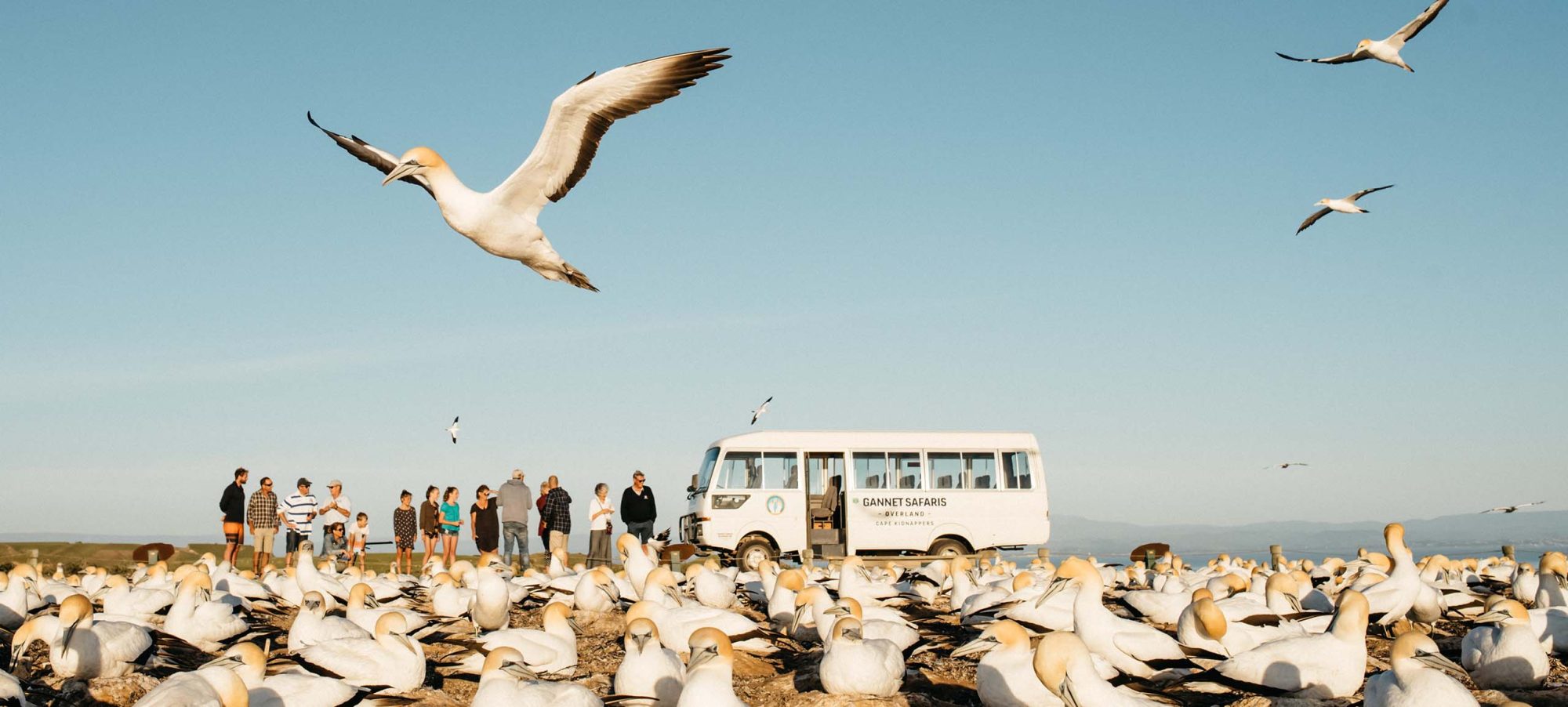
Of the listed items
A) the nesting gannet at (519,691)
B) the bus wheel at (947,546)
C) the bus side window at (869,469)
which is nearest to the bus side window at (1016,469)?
the bus wheel at (947,546)

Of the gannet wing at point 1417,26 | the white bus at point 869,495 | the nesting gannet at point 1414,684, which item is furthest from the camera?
the white bus at point 869,495

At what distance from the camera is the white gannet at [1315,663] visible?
764 cm

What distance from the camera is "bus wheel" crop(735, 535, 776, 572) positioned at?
21953mm

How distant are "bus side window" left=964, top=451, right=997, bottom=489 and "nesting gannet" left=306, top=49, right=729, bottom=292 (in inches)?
548

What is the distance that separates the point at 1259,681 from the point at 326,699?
543cm

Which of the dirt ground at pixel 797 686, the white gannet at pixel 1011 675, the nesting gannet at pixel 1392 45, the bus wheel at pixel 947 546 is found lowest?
the dirt ground at pixel 797 686

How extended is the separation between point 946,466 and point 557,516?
269 inches

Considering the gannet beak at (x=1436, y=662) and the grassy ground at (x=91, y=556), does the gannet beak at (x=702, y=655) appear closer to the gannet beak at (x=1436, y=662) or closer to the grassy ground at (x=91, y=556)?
the gannet beak at (x=1436, y=662)

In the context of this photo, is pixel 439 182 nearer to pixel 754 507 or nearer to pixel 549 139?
pixel 549 139

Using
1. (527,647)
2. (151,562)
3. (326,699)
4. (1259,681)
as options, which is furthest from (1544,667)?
(151,562)

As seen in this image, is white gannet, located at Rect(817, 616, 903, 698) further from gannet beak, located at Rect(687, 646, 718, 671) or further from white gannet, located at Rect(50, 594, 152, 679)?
white gannet, located at Rect(50, 594, 152, 679)

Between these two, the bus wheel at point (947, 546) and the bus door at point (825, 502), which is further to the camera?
the bus wheel at point (947, 546)

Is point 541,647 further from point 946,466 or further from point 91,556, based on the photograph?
point 91,556

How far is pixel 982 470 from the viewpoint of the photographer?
2305 cm
